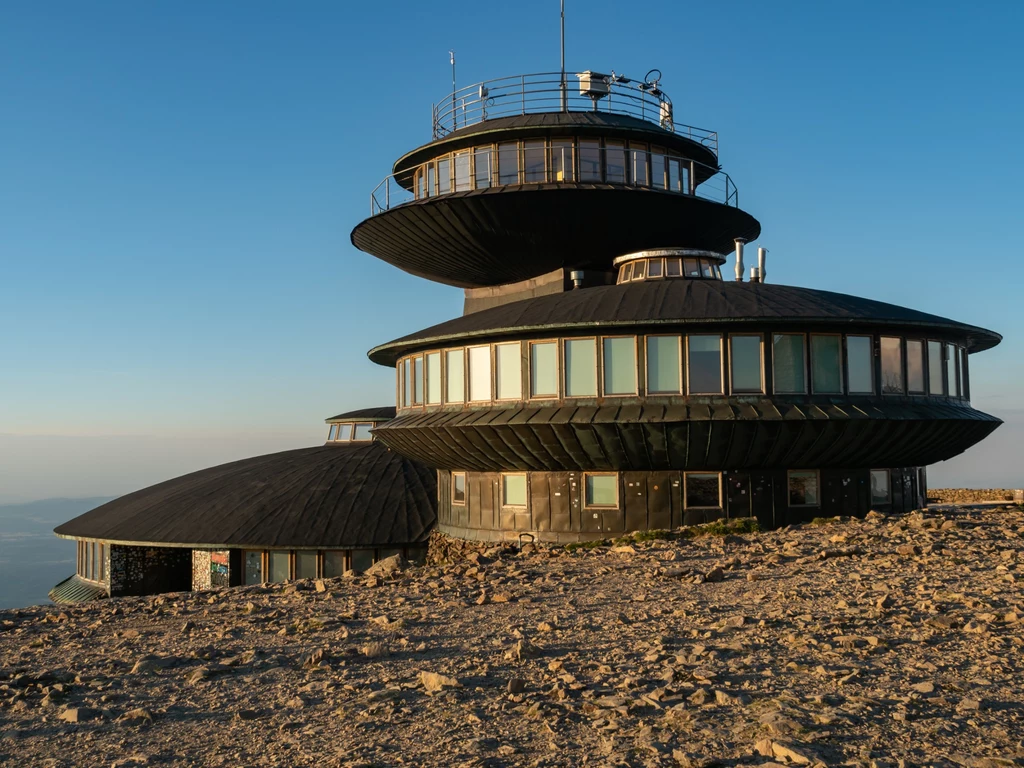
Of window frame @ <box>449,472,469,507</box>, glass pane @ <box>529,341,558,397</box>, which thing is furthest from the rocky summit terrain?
window frame @ <box>449,472,469,507</box>

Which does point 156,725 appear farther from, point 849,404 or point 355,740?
point 849,404

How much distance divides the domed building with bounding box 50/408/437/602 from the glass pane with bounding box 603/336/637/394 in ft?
31.9

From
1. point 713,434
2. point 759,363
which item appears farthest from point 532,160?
point 713,434

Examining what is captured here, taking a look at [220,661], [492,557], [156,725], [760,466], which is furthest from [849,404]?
[156,725]

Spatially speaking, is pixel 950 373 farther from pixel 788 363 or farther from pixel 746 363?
pixel 746 363

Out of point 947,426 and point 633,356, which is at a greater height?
point 633,356

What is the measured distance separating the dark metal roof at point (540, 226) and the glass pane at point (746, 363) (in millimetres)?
11362

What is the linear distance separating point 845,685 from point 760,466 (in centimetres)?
1525

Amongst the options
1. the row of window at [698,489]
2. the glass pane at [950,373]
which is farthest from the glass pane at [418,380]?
the glass pane at [950,373]

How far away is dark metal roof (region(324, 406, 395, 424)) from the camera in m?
45.2

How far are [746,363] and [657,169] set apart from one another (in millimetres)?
14850

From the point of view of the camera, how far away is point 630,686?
30.7ft

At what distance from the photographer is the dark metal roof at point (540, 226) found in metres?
33.4

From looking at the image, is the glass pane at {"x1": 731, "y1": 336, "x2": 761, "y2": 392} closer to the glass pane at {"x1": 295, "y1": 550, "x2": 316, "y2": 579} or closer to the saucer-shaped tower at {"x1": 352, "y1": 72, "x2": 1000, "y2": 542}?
the saucer-shaped tower at {"x1": 352, "y1": 72, "x2": 1000, "y2": 542}
